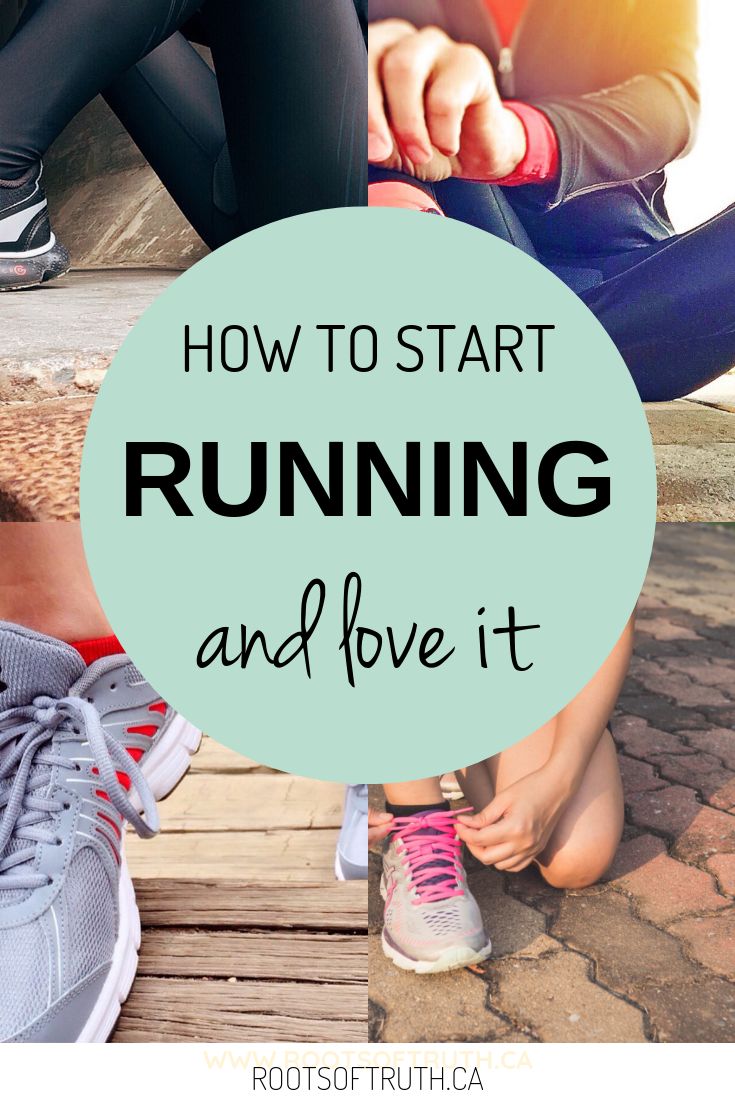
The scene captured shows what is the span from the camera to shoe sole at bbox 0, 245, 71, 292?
108cm

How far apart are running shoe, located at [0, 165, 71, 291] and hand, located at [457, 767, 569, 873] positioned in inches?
35.4

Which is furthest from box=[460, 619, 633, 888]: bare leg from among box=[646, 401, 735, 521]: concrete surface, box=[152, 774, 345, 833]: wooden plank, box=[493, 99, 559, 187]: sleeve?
box=[493, 99, 559, 187]: sleeve

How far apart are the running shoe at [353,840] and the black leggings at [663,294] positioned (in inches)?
25.0

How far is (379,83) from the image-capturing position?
95cm

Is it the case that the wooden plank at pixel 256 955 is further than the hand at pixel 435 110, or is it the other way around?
the hand at pixel 435 110

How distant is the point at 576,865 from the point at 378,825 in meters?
0.20

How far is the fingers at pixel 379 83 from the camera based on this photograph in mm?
938

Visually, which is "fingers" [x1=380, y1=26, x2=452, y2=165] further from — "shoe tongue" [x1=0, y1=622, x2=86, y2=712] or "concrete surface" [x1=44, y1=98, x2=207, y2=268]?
"shoe tongue" [x1=0, y1=622, x2=86, y2=712]

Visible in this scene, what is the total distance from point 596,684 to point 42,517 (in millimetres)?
598

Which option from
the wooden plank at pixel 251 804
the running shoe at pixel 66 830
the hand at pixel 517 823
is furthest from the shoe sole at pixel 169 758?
the hand at pixel 517 823

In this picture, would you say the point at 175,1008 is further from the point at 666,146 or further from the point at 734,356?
the point at 666,146

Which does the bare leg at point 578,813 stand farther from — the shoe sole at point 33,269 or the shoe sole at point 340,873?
the shoe sole at point 33,269

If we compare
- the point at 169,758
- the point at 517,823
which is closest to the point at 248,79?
the point at 169,758

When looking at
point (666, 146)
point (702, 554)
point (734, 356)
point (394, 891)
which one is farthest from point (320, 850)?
point (702, 554)
